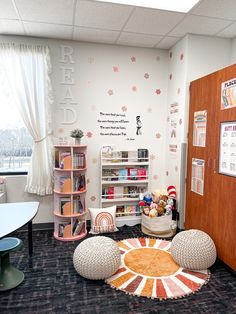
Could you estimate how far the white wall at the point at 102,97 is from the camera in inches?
140

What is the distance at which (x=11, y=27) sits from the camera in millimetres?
3082

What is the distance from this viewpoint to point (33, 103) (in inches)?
134

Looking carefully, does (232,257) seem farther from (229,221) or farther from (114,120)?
(114,120)

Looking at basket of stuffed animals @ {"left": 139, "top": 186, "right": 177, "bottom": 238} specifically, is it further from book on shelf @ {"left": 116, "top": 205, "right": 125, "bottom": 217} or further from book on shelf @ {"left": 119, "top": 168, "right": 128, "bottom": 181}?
book on shelf @ {"left": 119, "top": 168, "right": 128, "bottom": 181}

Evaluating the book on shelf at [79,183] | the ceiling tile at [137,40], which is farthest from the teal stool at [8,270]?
the ceiling tile at [137,40]

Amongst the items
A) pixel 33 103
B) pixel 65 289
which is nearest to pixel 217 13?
pixel 33 103

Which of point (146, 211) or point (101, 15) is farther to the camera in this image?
point (146, 211)

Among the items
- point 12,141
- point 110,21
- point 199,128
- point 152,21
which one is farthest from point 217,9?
point 12,141

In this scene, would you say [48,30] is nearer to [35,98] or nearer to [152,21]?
[35,98]

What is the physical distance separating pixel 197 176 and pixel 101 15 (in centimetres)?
224

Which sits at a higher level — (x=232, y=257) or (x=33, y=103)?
(x=33, y=103)

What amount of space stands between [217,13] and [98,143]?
2221 mm

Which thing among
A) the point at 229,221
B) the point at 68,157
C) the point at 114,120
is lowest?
the point at 229,221

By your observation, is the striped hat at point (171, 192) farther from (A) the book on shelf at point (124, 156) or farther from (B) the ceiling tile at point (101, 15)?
(B) the ceiling tile at point (101, 15)
